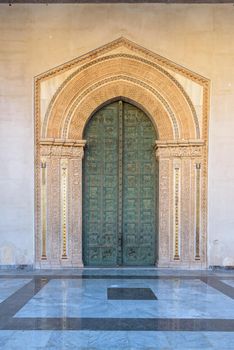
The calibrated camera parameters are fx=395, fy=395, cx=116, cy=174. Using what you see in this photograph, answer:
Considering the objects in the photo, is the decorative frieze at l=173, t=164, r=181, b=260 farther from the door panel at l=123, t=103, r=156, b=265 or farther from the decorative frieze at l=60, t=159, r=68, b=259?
the decorative frieze at l=60, t=159, r=68, b=259

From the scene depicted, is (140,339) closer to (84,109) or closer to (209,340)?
(209,340)

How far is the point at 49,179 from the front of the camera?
770 cm

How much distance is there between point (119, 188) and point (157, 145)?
3.84 feet

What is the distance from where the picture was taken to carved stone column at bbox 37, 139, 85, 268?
7633mm

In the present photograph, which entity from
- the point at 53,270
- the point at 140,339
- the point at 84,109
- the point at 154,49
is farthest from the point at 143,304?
the point at 154,49

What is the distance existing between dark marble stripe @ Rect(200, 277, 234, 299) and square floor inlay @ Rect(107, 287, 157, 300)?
1066 millimetres

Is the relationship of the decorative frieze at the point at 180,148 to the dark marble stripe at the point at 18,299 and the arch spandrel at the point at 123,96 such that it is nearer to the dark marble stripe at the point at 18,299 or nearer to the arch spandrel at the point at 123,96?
the arch spandrel at the point at 123,96

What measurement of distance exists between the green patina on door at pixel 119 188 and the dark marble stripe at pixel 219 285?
5.14ft

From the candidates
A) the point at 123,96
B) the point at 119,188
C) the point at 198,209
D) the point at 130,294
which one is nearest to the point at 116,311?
the point at 130,294

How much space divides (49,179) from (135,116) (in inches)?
87.7

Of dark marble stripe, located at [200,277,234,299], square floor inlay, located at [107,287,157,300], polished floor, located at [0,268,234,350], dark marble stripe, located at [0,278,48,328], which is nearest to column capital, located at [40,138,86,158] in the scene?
polished floor, located at [0,268,234,350]

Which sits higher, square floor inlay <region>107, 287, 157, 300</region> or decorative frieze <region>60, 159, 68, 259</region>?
decorative frieze <region>60, 159, 68, 259</region>

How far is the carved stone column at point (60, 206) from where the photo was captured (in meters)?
7.63

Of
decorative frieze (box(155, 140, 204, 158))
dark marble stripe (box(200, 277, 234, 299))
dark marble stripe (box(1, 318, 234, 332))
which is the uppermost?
decorative frieze (box(155, 140, 204, 158))
